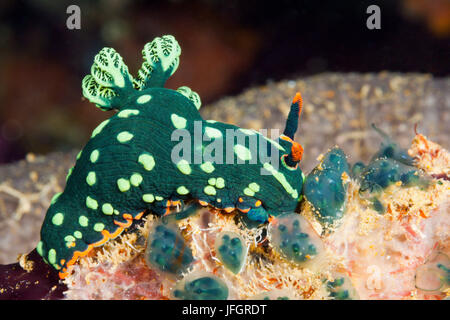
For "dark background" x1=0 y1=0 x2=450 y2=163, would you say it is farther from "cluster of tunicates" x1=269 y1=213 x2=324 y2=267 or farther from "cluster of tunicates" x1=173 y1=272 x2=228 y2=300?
"cluster of tunicates" x1=173 y1=272 x2=228 y2=300

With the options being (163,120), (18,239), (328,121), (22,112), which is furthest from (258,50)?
(163,120)

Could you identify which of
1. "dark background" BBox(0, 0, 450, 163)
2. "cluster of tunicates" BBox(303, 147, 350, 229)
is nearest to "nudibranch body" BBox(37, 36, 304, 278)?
"cluster of tunicates" BBox(303, 147, 350, 229)

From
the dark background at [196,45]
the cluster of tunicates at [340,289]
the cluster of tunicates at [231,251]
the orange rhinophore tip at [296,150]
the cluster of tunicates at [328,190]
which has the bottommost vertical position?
the cluster of tunicates at [340,289]

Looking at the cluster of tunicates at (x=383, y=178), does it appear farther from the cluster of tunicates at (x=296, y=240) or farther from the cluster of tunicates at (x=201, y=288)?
the cluster of tunicates at (x=201, y=288)

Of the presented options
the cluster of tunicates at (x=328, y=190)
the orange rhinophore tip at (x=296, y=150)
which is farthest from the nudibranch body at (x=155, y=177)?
the cluster of tunicates at (x=328, y=190)

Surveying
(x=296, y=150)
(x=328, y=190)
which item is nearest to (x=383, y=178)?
(x=328, y=190)

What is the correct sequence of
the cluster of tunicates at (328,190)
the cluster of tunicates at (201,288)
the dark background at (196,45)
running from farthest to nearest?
1. the dark background at (196,45)
2. the cluster of tunicates at (328,190)
3. the cluster of tunicates at (201,288)

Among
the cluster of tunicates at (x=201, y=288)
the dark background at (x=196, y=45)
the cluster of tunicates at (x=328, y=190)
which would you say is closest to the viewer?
the cluster of tunicates at (x=201, y=288)

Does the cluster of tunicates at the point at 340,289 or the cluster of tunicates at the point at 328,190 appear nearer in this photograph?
the cluster of tunicates at the point at 340,289
